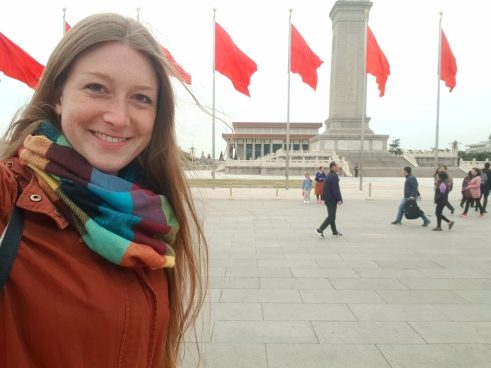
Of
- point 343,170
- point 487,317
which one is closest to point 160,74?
point 487,317

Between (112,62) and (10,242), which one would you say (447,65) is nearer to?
(112,62)

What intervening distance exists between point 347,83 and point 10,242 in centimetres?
4422

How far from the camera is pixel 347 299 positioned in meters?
5.10

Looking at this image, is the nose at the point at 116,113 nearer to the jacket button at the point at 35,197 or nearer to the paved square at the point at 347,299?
the jacket button at the point at 35,197

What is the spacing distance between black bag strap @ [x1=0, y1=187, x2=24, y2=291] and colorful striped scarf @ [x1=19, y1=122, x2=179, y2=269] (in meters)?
0.10

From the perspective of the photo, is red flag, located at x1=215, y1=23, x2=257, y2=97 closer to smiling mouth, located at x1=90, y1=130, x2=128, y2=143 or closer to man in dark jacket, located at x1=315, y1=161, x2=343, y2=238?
man in dark jacket, located at x1=315, y1=161, x2=343, y2=238

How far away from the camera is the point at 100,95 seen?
3.98ft

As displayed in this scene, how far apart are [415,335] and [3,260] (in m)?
3.88

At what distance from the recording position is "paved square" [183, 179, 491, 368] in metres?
3.60

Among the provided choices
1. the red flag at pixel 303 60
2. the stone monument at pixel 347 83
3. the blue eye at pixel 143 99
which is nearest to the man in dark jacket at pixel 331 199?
the blue eye at pixel 143 99

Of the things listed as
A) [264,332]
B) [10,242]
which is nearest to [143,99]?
Result: [10,242]

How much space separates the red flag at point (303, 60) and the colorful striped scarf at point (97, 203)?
752 inches

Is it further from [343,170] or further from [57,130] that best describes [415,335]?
[343,170]

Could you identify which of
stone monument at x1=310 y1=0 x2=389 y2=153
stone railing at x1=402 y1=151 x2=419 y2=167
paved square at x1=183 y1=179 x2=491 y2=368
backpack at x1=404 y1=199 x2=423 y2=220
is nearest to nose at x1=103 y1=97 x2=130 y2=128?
paved square at x1=183 y1=179 x2=491 y2=368
